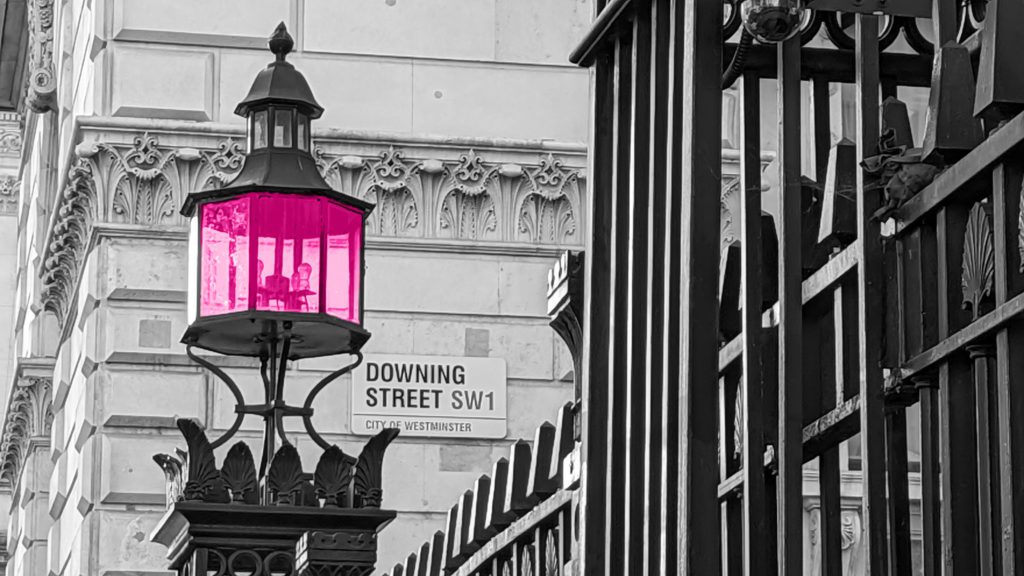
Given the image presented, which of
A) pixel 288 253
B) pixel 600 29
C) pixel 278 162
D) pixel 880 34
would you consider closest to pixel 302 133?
pixel 278 162

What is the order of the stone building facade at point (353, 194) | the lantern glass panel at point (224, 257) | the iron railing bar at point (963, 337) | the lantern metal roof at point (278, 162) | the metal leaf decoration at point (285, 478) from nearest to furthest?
the iron railing bar at point (963, 337), the metal leaf decoration at point (285, 478), the lantern glass panel at point (224, 257), the lantern metal roof at point (278, 162), the stone building facade at point (353, 194)

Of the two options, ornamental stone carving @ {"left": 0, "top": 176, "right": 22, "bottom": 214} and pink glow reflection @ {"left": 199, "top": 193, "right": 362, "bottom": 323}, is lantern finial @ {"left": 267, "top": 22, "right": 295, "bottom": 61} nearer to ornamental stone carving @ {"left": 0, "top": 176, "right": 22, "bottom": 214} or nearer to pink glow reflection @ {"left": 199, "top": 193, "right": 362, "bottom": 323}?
pink glow reflection @ {"left": 199, "top": 193, "right": 362, "bottom": 323}

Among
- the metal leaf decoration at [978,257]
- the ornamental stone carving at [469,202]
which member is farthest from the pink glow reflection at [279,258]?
the ornamental stone carving at [469,202]

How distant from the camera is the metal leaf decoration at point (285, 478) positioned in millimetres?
6766

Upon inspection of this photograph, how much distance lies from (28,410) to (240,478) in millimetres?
15479

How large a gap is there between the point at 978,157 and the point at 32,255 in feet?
66.8

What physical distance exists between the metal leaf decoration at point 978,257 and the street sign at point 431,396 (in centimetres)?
1118

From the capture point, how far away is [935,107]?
109 inches

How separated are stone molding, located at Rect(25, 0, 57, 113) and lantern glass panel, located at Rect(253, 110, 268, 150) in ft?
38.1

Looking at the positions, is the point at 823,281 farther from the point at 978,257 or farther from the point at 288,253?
the point at 288,253

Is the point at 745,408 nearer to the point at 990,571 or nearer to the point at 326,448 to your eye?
the point at 990,571

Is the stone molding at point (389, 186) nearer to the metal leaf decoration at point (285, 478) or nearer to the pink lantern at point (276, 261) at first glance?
the pink lantern at point (276, 261)

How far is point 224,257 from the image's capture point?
22.9 ft

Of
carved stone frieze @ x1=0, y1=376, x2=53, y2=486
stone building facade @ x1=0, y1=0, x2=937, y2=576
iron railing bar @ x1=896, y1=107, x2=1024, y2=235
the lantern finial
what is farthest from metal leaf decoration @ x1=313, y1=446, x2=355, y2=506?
carved stone frieze @ x1=0, y1=376, x2=53, y2=486
